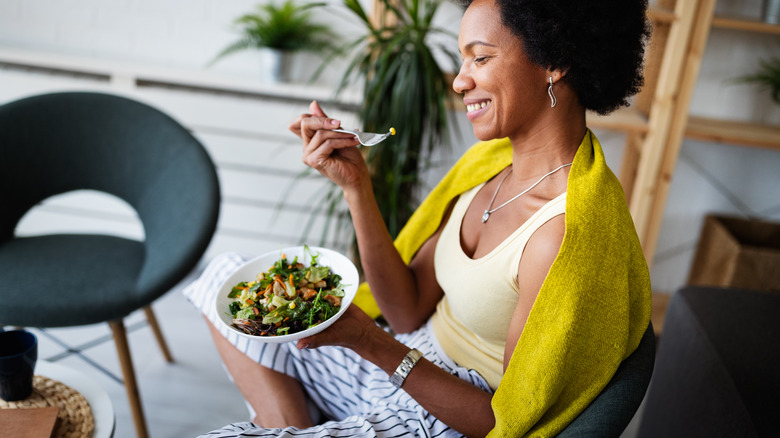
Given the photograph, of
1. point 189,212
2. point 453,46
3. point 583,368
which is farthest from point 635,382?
point 453,46

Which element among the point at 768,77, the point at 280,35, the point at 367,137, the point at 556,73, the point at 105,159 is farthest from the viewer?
the point at 280,35

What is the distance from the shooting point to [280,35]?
2.38 metres

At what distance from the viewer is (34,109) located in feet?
5.95

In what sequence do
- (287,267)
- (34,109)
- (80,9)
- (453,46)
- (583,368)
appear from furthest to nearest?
(80,9)
(453,46)
(34,109)
(287,267)
(583,368)

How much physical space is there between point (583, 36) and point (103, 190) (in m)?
1.55

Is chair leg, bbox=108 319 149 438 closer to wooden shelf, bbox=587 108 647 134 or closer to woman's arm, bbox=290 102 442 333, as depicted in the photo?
woman's arm, bbox=290 102 442 333

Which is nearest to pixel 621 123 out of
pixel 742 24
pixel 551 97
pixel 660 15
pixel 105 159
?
pixel 660 15

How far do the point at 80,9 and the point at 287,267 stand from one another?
2.11m

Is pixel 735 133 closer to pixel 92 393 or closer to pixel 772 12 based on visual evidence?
pixel 772 12

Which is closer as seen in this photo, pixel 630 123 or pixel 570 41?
pixel 570 41

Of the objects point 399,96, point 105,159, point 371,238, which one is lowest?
point 105,159

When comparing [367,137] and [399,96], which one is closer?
[367,137]

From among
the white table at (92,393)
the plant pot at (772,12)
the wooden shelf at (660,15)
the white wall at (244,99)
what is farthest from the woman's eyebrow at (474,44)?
the plant pot at (772,12)

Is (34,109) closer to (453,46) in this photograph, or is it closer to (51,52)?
(51,52)
